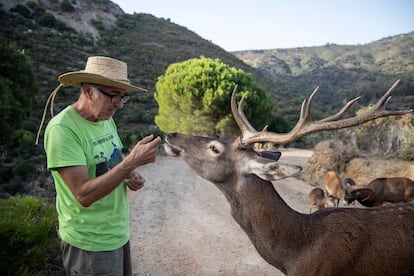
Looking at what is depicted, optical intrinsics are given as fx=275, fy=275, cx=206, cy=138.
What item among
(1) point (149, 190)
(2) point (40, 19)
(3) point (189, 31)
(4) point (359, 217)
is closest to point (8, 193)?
(1) point (149, 190)

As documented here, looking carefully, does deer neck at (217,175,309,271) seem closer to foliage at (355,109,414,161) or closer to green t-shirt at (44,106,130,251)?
green t-shirt at (44,106,130,251)

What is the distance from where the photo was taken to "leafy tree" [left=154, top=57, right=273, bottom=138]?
13.7 metres

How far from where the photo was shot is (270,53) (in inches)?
3516

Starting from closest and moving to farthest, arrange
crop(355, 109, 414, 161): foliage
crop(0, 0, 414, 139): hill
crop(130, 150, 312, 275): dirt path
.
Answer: crop(130, 150, 312, 275): dirt path → crop(355, 109, 414, 161): foliage → crop(0, 0, 414, 139): hill

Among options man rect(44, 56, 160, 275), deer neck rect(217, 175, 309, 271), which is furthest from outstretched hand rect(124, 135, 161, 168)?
deer neck rect(217, 175, 309, 271)

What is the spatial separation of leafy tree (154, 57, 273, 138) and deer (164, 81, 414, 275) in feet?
34.4

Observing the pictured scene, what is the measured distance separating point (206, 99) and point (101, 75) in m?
11.5

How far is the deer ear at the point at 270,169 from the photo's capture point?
7.89ft

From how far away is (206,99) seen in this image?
44.4ft

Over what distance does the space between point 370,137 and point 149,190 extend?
9312 millimetres

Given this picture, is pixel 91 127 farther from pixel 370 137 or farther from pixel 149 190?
pixel 370 137

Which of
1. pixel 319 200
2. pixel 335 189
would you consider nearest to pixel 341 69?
pixel 335 189

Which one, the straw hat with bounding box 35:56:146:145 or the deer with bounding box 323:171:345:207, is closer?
the straw hat with bounding box 35:56:146:145

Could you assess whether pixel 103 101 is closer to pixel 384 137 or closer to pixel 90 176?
pixel 90 176
